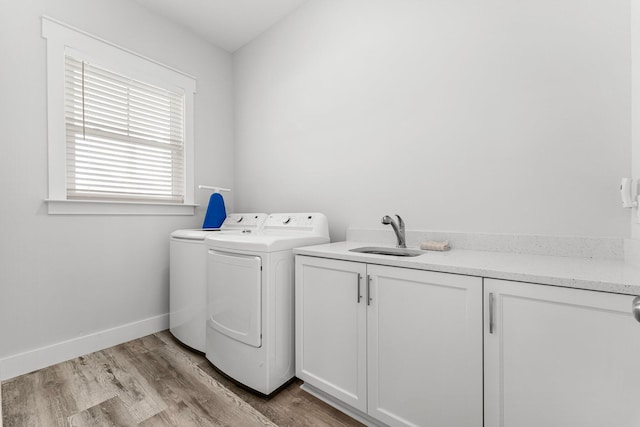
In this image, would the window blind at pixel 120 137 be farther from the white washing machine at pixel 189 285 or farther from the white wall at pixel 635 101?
the white wall at pixel 635 101

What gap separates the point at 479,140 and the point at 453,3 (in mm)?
833

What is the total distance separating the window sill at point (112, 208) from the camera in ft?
6.31

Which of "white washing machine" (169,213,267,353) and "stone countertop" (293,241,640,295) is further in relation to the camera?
Result: "white washing machine" (169,213,267,353)

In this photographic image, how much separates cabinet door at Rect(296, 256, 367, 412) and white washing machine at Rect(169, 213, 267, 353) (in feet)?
2.65

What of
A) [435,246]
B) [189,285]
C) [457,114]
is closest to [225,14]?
[457,114]

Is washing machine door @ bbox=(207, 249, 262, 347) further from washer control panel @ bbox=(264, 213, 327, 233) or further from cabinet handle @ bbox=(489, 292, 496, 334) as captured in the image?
cabinet handle @ bbox=(489, 292, 496, 334)

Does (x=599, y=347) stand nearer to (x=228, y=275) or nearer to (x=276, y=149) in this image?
(x=228, y=275)

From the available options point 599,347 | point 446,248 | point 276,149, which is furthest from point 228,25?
point 599,347

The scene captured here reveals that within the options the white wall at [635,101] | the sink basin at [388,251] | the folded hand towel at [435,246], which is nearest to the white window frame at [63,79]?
the sink basin at [388,251]

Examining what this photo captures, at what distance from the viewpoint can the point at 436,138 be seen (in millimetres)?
1673

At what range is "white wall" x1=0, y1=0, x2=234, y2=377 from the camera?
1.74 m

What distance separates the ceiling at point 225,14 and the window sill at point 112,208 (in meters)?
1.70

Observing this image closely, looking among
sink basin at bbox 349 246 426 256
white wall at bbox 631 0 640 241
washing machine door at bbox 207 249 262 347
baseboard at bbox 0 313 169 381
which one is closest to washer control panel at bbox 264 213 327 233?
sink basin at bbox 349 246 426 256

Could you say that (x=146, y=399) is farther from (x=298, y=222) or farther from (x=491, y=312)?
(x=491, y=312)
